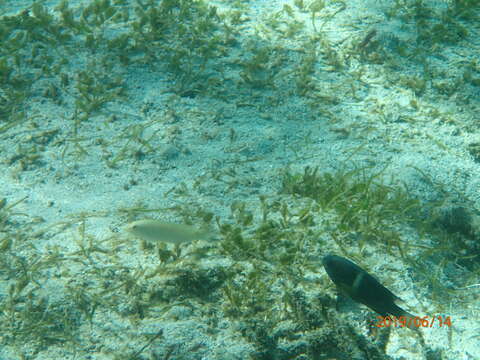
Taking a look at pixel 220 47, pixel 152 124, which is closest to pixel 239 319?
pixel 152 124

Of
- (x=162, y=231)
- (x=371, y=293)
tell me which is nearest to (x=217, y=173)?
(x=162, y=231)

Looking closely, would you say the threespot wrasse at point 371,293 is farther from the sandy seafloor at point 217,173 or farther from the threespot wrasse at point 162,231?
the threespot wrasse at point 162,231

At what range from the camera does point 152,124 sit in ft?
14.1

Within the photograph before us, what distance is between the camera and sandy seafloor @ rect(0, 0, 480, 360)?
96.9 inches

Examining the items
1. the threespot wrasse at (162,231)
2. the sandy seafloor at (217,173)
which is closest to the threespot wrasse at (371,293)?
the sandy seafloor at (217,173)

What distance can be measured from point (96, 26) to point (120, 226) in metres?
3.58

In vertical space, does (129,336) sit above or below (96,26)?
below

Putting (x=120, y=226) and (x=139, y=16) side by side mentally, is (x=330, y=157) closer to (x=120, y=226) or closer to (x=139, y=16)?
(x=120, y=226)
